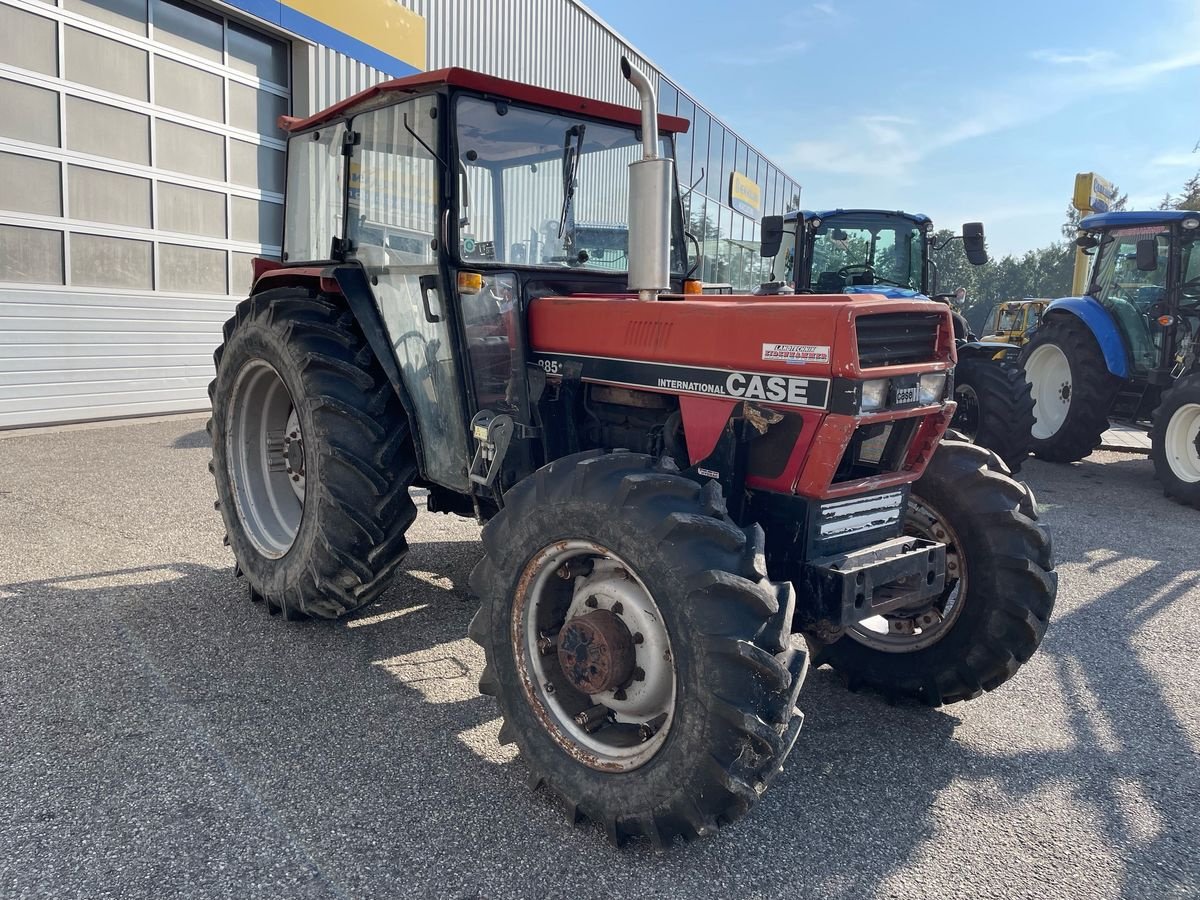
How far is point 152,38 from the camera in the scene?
9258mm

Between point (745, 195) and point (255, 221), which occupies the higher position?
point (745, 195)

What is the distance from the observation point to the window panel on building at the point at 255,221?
10.4 m

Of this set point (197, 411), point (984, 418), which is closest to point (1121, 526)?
point (984, 418)

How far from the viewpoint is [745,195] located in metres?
25.1

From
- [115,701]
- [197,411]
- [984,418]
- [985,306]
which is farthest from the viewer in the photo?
[985,306]

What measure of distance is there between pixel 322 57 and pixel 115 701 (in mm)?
9617

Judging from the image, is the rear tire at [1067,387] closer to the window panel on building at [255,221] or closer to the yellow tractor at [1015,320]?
the window panel on building at [255,221]

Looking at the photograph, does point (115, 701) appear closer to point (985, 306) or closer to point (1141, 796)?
point (1141, 796)

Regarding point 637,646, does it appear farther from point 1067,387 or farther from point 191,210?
point 191,210

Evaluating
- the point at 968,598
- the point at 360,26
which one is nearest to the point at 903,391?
the point at 968,598

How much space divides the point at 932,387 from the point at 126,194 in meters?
9.09

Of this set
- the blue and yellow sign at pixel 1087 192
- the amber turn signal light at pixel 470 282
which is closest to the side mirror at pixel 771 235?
the amber turn signal light at pixel 470 282

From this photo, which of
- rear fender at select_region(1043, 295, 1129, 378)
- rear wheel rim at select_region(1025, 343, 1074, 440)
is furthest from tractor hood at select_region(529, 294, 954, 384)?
rear wheel rim at select_region(1025, 343, 1074, 440)

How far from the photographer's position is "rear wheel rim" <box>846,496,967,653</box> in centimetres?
320
